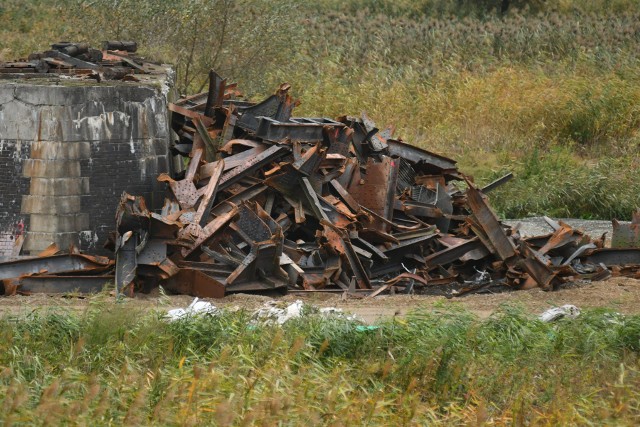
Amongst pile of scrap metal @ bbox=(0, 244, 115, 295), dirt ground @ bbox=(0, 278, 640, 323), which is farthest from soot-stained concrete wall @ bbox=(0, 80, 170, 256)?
dirt ground @ bbox=(0, 278, 640, 323)

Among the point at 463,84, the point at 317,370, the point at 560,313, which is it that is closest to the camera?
the point at 317,370

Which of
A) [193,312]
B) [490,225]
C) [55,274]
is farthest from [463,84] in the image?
[193,312]

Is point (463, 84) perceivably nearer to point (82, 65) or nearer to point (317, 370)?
point (82, 65)

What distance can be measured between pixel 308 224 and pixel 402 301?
1.83 m

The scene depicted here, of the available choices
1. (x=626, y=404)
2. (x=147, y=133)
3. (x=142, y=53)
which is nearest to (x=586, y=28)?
(x=142, y=53)

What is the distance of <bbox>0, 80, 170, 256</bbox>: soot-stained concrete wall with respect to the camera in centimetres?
1118

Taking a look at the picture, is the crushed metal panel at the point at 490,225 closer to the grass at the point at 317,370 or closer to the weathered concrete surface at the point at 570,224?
the grass at the point at 317,370

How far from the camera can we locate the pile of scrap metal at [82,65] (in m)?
12.6

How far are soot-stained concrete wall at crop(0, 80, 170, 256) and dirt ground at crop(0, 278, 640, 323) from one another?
1.18 meters

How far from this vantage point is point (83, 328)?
8.14 metres

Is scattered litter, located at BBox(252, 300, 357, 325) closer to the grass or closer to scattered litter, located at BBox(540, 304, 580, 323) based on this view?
the grass

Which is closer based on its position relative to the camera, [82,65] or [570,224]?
[82,65]

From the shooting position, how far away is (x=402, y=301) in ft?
34.4

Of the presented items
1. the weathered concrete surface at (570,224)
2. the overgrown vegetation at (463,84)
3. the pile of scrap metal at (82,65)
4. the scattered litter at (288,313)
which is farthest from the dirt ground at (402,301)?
the overgrown vegetation at (463,84)
